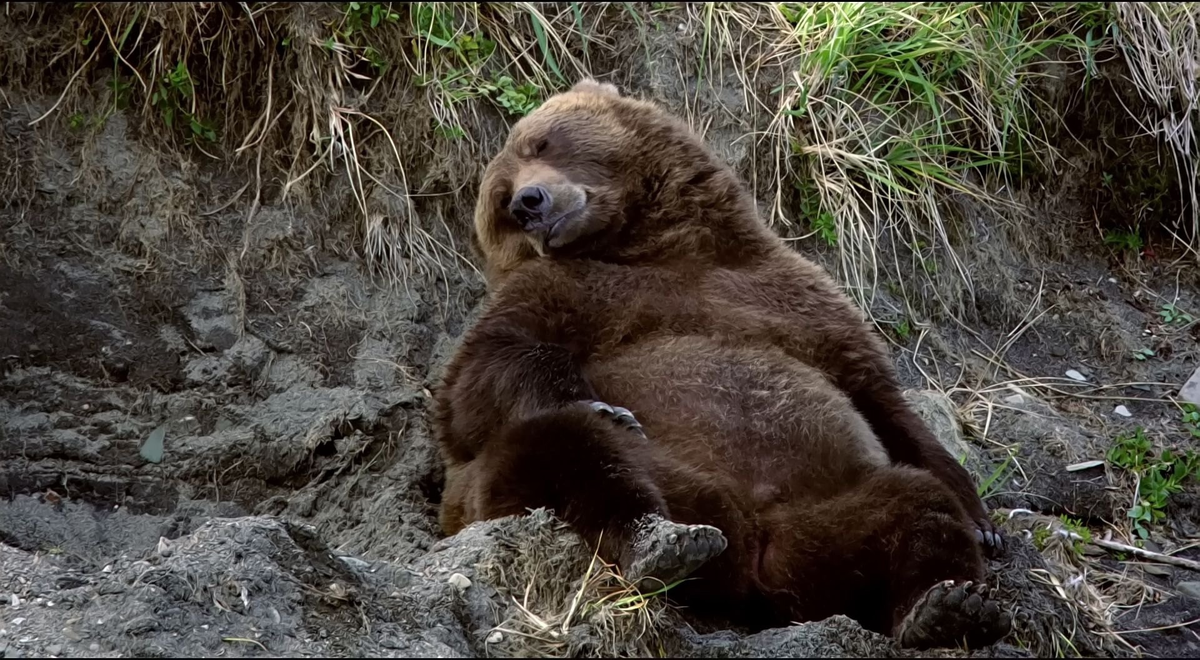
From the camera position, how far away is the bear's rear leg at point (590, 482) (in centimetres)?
325

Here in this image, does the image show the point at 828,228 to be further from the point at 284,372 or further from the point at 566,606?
the point at 566,606

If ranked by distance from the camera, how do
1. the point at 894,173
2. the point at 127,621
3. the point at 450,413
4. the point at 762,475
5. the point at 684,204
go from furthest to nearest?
the point at 894,173 → the point at 684,204 → the point at 450,413 → the point at 762,475 → the point at 127,621

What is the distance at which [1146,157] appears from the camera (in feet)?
20.6

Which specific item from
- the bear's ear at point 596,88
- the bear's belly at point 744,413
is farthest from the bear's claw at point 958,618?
the bear's ear at point 596,88

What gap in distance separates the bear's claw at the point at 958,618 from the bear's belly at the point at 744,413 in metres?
0.63

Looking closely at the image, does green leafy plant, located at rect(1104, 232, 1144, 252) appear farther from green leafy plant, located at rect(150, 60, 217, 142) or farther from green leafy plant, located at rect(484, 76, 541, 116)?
green leafy plant, located at rect(150, 60, 217, 142)

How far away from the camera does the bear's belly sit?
3717 millimetres

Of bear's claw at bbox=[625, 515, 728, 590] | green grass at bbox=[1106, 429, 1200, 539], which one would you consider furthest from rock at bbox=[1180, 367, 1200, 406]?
bear's claw at bbox=[625, 515, 728, 590]

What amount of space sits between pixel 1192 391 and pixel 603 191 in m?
3.04

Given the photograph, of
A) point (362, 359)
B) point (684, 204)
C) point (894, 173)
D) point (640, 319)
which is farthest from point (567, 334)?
Answer: point (894, 173)

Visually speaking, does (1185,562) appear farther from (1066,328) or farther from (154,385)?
(154,385)

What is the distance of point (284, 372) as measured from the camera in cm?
518

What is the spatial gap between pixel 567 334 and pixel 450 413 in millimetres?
463

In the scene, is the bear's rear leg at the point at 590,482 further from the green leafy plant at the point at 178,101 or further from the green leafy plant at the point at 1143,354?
the green leafy plant at the point at 1143,354
